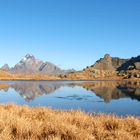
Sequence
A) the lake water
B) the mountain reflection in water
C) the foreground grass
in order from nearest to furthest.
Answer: the foreground grass < the lake water < the mountain reflection in water

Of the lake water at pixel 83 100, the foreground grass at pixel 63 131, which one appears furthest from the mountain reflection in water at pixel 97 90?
the foreground grass at pixel 63 131

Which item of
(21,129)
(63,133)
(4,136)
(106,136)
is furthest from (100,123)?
(4,136)

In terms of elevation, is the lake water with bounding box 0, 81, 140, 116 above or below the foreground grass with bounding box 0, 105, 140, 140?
below

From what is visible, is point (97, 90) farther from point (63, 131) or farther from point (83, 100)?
point (63, 131)

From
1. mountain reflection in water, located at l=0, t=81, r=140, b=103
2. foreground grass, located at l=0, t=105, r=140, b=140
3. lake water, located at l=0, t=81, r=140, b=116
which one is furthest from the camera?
mountain reflection in water, located at l=0, t=81, r=140, b=103

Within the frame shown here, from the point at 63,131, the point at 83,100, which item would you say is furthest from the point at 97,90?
the point at 63,131

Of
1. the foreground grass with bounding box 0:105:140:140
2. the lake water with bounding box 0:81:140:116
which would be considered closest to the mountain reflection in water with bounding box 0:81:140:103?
the lake water with bounding box 0:81:140:116

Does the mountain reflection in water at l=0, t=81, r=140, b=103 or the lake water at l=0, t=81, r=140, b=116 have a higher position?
the mountain reflection in water at l=0, t=81, r=140, b=103

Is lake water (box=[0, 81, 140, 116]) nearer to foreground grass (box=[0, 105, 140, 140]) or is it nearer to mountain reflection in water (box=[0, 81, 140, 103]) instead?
mountain reflection in water (box=[0, 81, 140, 103])

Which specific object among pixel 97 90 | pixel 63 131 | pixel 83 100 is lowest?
pixel 83 100

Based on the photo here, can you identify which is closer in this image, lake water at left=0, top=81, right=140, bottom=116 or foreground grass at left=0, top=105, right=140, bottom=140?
foreground grass at left=0, top=105, right=140, bottom=140

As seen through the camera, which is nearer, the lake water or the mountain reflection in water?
the lake water

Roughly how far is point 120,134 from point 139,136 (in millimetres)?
843

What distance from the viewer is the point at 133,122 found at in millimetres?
13352
